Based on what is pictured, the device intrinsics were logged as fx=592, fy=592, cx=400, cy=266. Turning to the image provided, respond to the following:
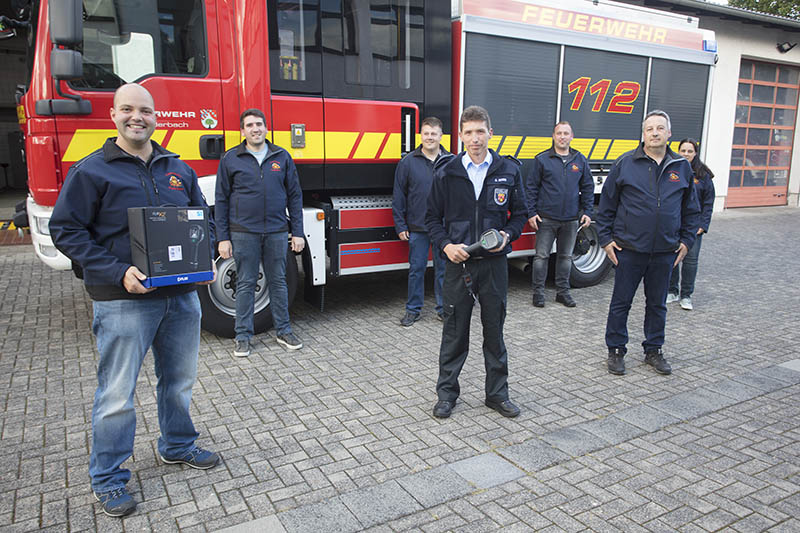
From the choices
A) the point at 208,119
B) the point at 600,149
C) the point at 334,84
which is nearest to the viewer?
the point at 208,119

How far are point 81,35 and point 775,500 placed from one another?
4.85 meters

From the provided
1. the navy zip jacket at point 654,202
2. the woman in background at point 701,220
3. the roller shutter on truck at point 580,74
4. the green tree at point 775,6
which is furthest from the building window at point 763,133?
the navy zip jacket at point 654,202

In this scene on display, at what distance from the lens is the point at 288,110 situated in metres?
4.94

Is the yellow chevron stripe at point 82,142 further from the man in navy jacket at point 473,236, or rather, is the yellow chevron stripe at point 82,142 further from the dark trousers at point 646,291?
the dark trousers at point 646,291

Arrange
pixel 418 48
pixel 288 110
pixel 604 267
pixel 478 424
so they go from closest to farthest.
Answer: pixel 478 424 → pixel 288 110 → pixel 418 48 → pixel 604 267

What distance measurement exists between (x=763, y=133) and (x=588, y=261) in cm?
1143

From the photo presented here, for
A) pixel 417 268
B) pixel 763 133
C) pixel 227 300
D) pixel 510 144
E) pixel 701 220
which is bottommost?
pixel 227 300

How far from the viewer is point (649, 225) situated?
4297mm

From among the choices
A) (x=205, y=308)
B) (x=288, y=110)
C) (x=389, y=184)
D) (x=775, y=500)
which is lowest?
(x=775, y=500)

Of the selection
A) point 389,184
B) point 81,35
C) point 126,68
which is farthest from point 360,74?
point 81,35

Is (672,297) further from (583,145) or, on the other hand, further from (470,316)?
(470,316)

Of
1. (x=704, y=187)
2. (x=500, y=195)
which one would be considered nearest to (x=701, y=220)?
(x=704, y=187)

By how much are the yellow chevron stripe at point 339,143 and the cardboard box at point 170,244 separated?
254 centimetres

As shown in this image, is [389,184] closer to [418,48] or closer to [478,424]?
[418,48]
